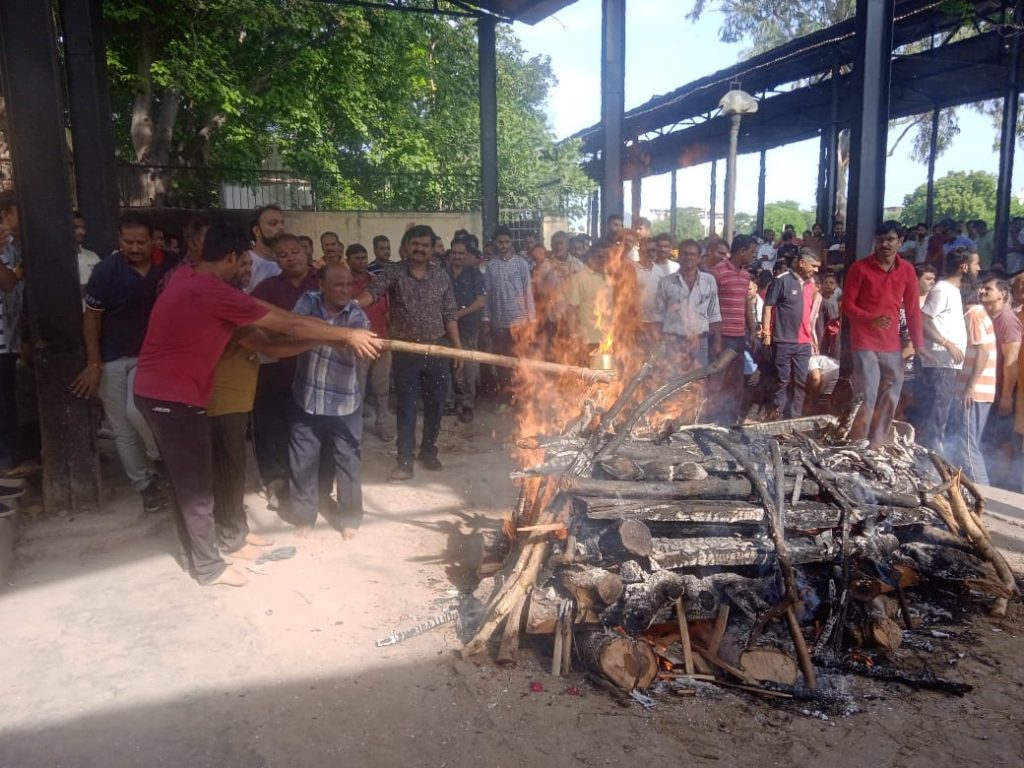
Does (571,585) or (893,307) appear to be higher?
(893,307)

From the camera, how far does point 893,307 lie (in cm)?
694

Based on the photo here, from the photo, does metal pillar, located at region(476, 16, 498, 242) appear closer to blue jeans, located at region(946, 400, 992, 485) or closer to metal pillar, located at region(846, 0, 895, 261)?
metal pillar, located at region(846, 0, 895, 261)

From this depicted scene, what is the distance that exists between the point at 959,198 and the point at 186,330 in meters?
46.2

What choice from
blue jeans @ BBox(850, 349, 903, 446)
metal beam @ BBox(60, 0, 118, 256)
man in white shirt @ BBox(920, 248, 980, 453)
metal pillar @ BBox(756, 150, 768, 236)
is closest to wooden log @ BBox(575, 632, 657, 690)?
blue jeans @ BBox(850, 349, 903, 446)

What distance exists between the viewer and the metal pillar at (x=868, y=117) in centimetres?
740

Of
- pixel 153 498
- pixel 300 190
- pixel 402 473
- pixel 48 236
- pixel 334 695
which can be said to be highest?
pixel 300 190

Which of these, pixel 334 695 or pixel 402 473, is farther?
pixel 402 473

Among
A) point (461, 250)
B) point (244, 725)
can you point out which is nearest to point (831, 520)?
point (244, 725)

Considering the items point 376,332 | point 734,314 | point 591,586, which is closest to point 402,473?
point 376,332

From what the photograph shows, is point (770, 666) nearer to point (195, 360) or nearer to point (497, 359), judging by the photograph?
point (497, 359)

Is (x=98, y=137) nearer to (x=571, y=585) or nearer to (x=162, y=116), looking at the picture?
(x=571, y=585)

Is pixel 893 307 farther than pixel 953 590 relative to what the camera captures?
Yes

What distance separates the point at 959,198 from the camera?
40.7m

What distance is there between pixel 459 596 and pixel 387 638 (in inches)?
25.7
